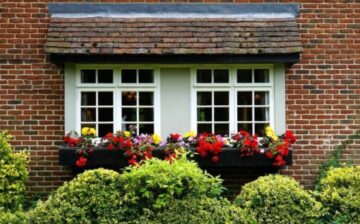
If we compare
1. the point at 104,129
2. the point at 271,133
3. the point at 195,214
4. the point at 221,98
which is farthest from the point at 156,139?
the point at 195,214

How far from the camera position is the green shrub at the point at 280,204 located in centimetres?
712

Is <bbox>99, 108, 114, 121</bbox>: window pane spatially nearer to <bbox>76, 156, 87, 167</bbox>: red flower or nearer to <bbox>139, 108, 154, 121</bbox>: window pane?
<bbox>139, 108, 154, 121</bbox>: window pane

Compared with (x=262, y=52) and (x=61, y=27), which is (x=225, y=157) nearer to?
(x=262, y=52)

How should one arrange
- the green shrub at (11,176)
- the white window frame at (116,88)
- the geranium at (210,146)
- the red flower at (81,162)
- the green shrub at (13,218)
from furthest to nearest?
the white window frame at (116,88), the geranium at (210,146), the red flower at (81,162), the green shrub at (11,176), the green shrub at (13,218)

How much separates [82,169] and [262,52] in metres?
3.33

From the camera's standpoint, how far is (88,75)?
363 inches

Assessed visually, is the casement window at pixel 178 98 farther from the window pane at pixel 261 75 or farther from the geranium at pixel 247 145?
the geranium at pixel 247 145

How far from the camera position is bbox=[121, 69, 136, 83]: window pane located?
30.2ft

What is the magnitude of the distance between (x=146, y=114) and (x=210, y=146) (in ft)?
4.29

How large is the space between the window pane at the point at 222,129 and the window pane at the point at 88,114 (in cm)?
199

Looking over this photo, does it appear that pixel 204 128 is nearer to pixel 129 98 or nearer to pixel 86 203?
pixel 129 98

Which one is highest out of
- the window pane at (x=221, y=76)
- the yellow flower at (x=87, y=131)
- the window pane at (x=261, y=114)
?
the window pane at (x=221, y=76)

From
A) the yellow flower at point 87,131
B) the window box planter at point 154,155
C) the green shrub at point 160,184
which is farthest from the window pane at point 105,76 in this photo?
the green shrub at point 160,184

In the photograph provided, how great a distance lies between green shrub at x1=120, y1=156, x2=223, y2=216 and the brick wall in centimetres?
269
